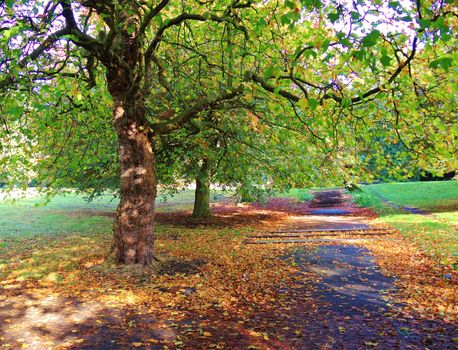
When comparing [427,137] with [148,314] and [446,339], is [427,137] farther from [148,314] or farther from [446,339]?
[148,314]

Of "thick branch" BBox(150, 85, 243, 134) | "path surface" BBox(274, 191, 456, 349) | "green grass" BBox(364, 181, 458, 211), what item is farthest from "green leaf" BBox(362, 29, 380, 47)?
"green grass" BBox(364, 181, 458, 211)

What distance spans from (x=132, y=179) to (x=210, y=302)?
134 inches

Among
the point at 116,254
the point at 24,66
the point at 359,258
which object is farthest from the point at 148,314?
the point at 359,258

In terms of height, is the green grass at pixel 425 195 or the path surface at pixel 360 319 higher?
the green grass at pixel 425 195

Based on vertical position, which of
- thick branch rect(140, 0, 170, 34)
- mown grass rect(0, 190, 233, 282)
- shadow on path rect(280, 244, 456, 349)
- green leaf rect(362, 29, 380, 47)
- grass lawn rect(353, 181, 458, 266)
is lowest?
mown grass rect(0, 190, 233, 282)

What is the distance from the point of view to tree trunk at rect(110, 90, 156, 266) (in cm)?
878

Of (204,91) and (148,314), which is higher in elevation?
(204,91)

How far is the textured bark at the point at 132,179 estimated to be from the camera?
8.78 m

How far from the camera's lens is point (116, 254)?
9.08 meters

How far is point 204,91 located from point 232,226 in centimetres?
1031

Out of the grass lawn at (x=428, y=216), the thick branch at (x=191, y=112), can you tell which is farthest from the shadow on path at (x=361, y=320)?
the thick branch at (x=191, y=112)

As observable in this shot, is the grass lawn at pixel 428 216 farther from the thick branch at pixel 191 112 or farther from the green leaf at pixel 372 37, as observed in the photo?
the green leaf at pixel 372 37

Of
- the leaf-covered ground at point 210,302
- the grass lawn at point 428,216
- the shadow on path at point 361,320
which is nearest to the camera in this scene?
the shadow on path at point 361,320

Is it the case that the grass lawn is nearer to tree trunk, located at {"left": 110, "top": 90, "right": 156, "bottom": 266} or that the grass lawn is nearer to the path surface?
the path surface
